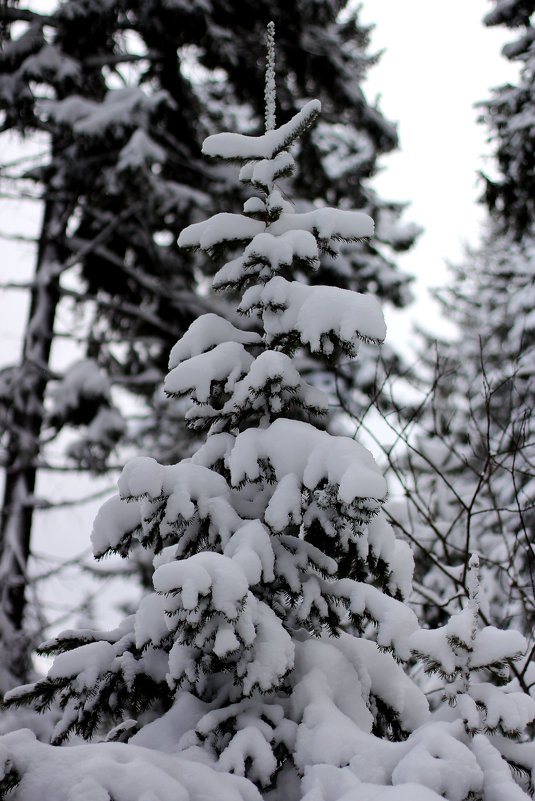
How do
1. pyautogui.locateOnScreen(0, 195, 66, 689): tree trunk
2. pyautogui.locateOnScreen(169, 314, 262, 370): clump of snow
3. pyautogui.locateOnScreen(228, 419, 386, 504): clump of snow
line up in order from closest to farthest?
1. pyautogui.locateOnScreen(228, 419, 386, 504): clump of snow
2. pyautogui.locateOnScreen(169, 314, 262, 370): clump of snow
3. pyautogui.locateOnScreen(0, 195, 66, 689): tree trunk

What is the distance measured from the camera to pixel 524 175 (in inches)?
294

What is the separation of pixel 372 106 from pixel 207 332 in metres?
7.68

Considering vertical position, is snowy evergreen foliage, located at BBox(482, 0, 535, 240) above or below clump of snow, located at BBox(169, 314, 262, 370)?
above

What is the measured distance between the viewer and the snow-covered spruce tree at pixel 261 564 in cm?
212

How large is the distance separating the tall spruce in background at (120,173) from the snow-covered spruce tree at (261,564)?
4320 mm

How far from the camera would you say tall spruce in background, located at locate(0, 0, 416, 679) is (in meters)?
7.08

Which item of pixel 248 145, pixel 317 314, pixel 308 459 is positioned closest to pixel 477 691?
pixel 308 459

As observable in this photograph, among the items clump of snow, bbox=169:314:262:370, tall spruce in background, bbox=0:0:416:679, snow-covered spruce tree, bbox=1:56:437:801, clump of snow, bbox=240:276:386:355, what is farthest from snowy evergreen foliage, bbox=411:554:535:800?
tall spruce in background, bbox=0:0:416:679

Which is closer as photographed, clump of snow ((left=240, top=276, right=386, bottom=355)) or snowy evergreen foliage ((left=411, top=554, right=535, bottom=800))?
snowy evergreen foliage ((left=411, top=554, right=535, bottom=800))

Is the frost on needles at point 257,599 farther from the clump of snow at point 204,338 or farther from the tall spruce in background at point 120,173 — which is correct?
the tall spruce in background at point 120,173

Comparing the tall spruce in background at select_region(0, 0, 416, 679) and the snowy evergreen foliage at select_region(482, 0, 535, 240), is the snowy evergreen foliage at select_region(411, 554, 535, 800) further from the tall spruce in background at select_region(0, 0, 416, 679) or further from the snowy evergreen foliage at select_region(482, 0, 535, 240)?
the snowy evergreen foliage at select_region(482, 0, 535, 240)

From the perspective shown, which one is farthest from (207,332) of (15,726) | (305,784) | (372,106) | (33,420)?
(372,106)

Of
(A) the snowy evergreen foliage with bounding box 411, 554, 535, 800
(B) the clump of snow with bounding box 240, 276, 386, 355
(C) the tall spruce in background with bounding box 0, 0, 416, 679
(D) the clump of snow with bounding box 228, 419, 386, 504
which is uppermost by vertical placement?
(C) the tall spruce in background with bounding box 0, 0, 416, 679

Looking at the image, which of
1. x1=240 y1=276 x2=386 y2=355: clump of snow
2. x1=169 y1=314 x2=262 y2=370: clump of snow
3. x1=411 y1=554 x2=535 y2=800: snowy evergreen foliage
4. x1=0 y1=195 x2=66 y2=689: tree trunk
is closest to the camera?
x1=411 y1=554 x2=535 y2=800: snowy evergreen foliage
